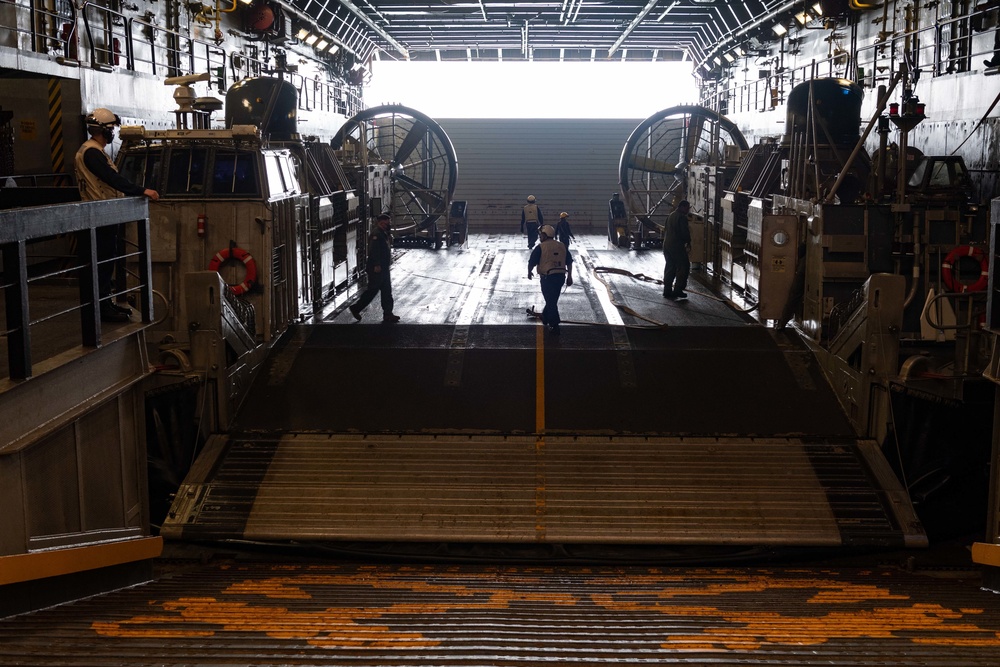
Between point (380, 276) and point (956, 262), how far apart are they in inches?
291

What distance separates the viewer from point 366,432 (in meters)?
10.2

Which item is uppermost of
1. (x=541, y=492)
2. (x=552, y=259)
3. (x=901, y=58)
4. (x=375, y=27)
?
(x=375, y=27)

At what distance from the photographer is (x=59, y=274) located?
277 inches

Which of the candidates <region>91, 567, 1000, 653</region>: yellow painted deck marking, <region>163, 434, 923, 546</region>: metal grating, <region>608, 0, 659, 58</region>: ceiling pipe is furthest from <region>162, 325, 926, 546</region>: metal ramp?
<region>608, 0, 659, 58</region>: ceiling pipe

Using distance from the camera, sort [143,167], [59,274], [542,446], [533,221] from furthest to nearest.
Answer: [533,221]
[143,167]
[542,446]
[59,274]

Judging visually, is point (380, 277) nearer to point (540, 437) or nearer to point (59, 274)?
point (540, 437)

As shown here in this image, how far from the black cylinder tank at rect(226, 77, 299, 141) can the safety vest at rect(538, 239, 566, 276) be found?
614 centimetres

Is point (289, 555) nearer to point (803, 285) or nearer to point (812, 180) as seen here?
point (803, 285)

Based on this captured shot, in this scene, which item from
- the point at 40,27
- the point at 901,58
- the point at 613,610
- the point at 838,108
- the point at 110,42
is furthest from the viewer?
the point at 901,58

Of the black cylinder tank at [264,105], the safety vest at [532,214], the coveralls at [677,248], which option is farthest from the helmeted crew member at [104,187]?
the safety vest at [532,214]

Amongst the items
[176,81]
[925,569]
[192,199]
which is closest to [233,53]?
[176,81]

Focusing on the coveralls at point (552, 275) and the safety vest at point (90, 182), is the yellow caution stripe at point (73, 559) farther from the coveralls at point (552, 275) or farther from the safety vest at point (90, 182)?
the coveralls at point (552, 275)

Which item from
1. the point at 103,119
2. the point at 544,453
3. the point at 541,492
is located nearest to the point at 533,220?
the point at 544,453

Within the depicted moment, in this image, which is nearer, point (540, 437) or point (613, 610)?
point (613, 610)
